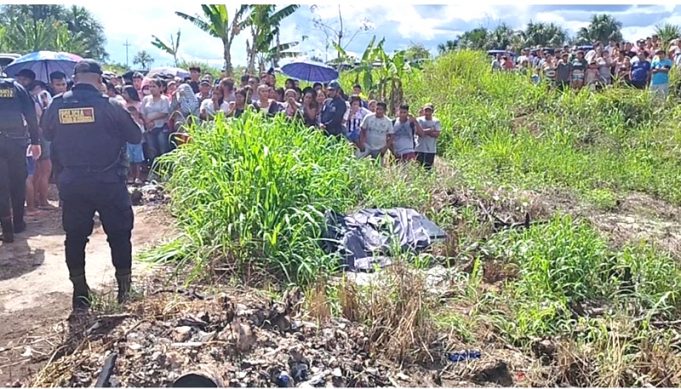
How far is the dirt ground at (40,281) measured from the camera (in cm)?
368

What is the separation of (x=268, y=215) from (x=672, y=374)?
117 inches

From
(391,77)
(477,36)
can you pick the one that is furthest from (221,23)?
(477,36)

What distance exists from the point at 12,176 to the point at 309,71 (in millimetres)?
7006

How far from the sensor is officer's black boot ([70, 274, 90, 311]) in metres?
4.25

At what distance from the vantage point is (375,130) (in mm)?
8633

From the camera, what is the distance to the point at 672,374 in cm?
367

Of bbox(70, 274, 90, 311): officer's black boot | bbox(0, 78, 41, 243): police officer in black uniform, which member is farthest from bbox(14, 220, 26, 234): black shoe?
bbox(70, 274, 90, 311): officer's black boot

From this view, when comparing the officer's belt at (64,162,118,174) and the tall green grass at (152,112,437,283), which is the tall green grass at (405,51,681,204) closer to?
the tall green grass at (152,112,437,283)

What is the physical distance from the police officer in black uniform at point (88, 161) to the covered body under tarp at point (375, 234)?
1736 mm

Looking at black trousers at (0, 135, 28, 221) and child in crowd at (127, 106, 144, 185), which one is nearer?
black trousers at (0, 135, 28, 221)

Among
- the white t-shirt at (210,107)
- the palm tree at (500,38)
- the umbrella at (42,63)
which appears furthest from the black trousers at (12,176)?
the palm tree at (500,38)

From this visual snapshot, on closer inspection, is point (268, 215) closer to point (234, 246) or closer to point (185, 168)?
point (234, 246)

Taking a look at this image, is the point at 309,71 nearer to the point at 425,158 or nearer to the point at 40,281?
the point at 425,158

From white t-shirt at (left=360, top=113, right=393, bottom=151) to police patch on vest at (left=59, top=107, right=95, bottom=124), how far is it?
500cm
